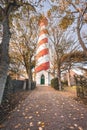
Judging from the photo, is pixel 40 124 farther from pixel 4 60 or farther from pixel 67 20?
pixel 67 20

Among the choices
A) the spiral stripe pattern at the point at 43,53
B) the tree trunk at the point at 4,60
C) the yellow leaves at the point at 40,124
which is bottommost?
the yellow leaves at the point at 40,124

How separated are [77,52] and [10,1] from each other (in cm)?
1920

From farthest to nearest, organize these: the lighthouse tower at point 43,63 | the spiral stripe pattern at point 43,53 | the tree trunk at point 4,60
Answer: the lighthouse tower at point 43,63 < the spiral stripe pattern at point 43,53 < the tree trunk at point 4,60

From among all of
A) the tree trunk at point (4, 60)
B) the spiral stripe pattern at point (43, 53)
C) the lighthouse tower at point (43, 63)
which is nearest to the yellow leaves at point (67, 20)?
the tree trunk at point (4, 60)

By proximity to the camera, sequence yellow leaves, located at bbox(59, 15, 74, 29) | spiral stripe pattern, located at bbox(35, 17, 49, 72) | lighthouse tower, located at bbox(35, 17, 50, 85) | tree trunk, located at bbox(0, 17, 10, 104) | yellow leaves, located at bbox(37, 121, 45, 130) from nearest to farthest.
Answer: yellow leaves, located at bbox(37, 121, 45, 130) < tree trunk, located at bbox(0, 17, 10, 104) < yellow leaves, located at bbox(59, 15, 74, 29) < spiral stripe pattern, located at bbox(35, 17, 49, 72) < lighthouse tower, located at bbox(35, 17, 50, 85)

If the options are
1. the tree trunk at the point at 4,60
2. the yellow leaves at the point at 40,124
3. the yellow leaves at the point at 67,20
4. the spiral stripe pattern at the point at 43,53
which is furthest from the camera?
the spiral stripe pattern at the point at 43,53

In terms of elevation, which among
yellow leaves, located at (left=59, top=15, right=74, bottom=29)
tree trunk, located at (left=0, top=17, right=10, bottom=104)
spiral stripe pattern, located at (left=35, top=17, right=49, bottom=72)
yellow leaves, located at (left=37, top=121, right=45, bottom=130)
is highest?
spiral stripe pattern, located at (left=35, top=17, right=49, bottom=72)

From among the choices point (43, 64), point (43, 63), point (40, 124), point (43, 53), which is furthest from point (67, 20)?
point (43, 64)

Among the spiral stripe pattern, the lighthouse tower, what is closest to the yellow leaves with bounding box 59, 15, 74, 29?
the spiral stripe pattern

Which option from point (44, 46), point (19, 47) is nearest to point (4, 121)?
point (19, 47)

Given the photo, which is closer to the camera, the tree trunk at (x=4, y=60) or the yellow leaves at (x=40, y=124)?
the yellow leaves at (x=40, y=124)

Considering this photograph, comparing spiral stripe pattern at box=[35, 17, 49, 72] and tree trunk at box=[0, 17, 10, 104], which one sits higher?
spiral stripe pattern at box=[35, 17, 49, 72]

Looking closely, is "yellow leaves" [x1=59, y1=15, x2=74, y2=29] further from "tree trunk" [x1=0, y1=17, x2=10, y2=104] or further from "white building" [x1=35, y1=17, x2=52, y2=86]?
"white building" [x1=35, y1=17, x2=52, y2=86]

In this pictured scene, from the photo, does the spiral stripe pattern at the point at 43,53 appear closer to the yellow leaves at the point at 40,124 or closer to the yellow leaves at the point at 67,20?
the yellow leaves at the point at 67,20
